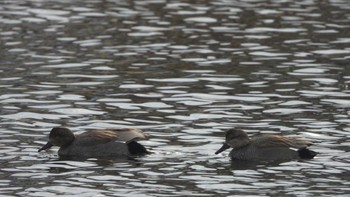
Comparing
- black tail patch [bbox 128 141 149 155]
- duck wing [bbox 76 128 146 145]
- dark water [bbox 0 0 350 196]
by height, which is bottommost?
dark water [bbox 0 0 350 196]

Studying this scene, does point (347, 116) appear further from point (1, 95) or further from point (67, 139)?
point (1, 95)

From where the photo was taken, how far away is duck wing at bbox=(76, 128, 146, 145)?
16.7 metres

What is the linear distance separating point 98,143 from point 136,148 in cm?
54

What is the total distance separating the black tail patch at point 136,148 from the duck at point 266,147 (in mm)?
952

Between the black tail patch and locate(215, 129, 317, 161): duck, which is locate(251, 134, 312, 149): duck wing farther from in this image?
the black tail patch

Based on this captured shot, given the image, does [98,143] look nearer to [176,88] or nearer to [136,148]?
[136,148]

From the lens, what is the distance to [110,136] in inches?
666

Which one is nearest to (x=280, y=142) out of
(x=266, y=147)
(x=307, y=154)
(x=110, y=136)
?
(x=266, y=147)

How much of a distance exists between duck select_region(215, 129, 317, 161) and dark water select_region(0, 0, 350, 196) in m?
0.26

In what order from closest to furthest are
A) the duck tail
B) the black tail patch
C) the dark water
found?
the dark water, the duck tail, the black tail patch

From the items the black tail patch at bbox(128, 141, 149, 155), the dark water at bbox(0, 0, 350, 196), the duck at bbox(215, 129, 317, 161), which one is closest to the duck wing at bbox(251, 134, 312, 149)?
the duck at bbox(215, 129, 317, 161)

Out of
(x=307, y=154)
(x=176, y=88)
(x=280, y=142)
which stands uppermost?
(x=280, y=142)

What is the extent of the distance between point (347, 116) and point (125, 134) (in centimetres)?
370

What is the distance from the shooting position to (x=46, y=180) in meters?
15.1
